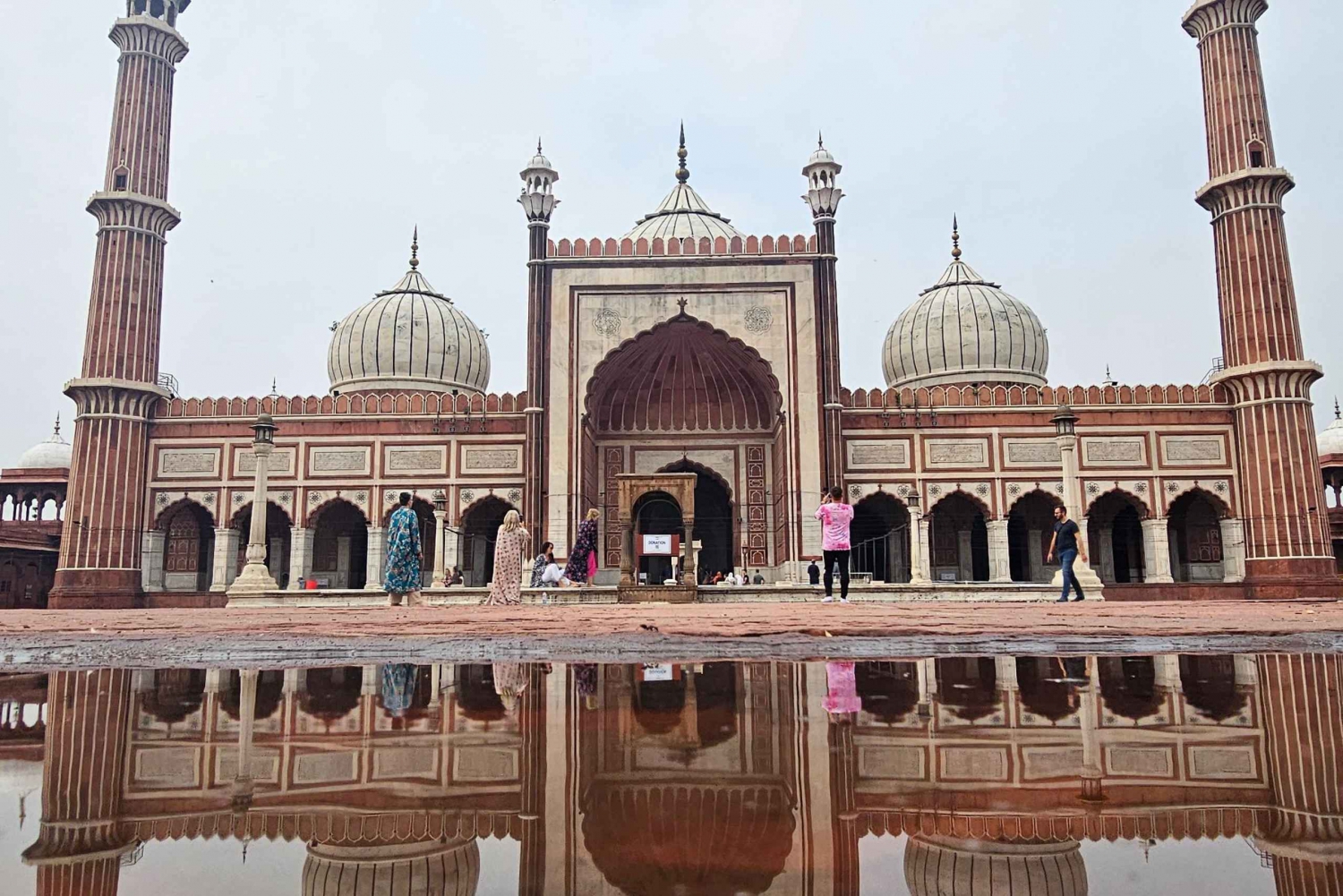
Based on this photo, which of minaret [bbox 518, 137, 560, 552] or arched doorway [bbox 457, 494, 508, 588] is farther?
arched doorway [bbox 457, 494, 508, 588]

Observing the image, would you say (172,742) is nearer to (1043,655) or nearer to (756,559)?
(1043,655)

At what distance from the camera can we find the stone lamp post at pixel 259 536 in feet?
→ 41.3

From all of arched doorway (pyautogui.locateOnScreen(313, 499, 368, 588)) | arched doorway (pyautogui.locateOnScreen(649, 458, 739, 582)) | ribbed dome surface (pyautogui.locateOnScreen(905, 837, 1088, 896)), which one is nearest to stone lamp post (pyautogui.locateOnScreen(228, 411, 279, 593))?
arched doorway (pyautogui.locateOnScreen(313, 499, 368, 588))

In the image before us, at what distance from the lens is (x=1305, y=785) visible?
1.35 m

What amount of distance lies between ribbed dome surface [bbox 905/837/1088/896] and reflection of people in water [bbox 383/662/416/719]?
1.24m

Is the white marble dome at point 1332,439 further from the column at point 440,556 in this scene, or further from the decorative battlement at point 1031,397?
the column at point 440,556

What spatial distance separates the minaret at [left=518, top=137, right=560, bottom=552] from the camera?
53.1ft

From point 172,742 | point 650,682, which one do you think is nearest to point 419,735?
point 172,742

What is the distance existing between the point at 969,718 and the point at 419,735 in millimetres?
1007

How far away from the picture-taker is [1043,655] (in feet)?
10.6

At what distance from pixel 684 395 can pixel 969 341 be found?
266 inches

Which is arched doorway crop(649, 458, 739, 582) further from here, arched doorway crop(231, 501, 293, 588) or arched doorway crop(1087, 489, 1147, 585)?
arched doorway crop(231, 501, 293, 588)

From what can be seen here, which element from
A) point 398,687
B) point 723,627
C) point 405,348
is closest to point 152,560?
point 405,348

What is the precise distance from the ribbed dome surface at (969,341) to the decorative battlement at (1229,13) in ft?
20.5
